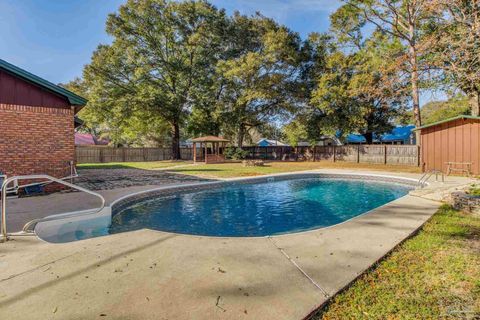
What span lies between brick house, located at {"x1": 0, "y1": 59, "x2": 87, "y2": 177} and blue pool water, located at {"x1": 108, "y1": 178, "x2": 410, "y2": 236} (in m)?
3.25

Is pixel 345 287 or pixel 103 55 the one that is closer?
pixel 345 287

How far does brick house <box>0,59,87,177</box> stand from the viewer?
751cm

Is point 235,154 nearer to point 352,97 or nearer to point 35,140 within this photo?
point 352,97

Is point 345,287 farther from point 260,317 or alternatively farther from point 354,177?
point 354,177

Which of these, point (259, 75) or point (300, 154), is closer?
point (259, 75)

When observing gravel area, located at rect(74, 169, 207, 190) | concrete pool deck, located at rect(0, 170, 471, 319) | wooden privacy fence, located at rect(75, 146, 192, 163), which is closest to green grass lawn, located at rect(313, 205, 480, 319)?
concrete pool deck, located at rect(0, 170, 471, 319)

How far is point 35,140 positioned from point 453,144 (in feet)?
54.4

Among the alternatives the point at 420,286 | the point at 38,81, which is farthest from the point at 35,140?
the point at 420,286

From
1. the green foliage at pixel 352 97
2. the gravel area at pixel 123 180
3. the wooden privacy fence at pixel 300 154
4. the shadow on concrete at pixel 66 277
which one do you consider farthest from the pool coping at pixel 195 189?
the green foliage at pixel 352 97

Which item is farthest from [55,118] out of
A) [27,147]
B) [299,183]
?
[299,183]

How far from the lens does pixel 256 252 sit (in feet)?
11.4

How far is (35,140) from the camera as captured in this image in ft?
25.8

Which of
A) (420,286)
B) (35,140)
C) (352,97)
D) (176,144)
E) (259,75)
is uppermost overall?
(259,75)

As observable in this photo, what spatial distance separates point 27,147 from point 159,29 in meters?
20.1
